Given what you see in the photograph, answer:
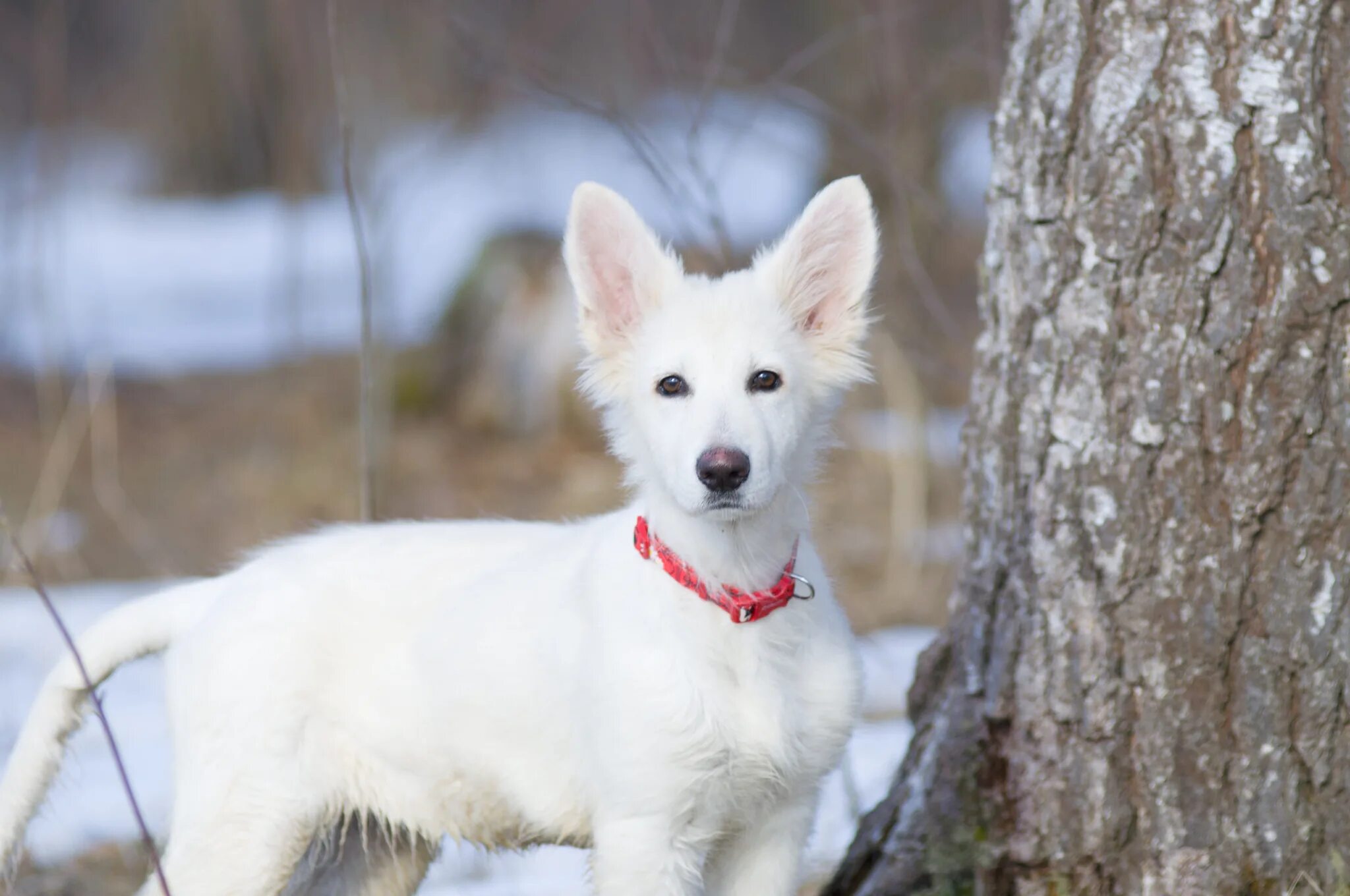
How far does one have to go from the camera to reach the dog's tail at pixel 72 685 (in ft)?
10.6

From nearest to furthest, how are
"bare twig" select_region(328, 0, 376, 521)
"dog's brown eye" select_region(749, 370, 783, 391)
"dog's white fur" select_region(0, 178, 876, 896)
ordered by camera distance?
1. "dog's white fur" select_region(0, 178, 876, 896)
2. "dog's brown eye" select_region(749, 370, 783, 391)
3. "bare twig" select_region(328, 0, 376, 521)

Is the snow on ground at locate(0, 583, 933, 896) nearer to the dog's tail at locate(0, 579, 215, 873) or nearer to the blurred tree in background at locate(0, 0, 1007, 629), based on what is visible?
the dog's tail at locate(0, 579, 215, 873)

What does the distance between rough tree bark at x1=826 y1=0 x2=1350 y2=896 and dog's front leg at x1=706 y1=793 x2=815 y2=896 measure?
0.45 meters

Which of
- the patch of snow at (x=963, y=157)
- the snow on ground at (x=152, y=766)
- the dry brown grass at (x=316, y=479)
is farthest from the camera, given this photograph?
the dry brown grass at (x=316, y=479)

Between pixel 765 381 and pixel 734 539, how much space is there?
36 cm

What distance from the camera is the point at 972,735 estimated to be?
11.2 feet

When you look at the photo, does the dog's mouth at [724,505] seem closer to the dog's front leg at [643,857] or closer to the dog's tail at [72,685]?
the dog's front leg at [643,857]

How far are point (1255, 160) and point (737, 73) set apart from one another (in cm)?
276

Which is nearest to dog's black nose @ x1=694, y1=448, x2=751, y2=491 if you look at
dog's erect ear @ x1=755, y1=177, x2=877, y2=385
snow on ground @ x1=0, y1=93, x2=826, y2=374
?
dog's erect ear @ x1=755, y1=177, x2=877, y2=385

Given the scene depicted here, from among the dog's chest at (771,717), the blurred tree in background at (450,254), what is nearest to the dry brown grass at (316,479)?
the blurred tree in background at (450,254)

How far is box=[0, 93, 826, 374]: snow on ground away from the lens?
1168 centimetres

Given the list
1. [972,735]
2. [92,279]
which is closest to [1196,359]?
[972,735]

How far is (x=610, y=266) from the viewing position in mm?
3238

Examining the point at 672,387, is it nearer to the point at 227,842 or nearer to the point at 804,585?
the point at 804,585
